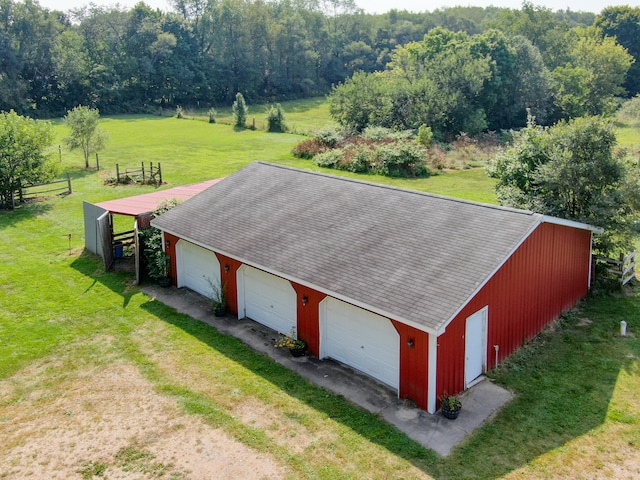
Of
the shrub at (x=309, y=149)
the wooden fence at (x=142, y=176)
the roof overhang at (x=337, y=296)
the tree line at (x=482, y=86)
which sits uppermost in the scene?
the tree line at (x=482, y=86)

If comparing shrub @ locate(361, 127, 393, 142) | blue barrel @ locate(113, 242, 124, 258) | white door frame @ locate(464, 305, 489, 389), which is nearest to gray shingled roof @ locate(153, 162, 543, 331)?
white door frame @ locate(464, 305, 489, 389)

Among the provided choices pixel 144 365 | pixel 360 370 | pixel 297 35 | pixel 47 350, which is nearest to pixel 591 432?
pixel 360 370

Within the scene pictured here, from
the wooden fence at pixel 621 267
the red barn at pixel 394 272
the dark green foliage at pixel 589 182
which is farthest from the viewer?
Result: the wooden fence at pixel 621 267

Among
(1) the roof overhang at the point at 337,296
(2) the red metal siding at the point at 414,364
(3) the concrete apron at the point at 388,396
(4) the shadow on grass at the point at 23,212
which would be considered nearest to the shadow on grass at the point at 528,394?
(3) the concrete apron at the point at 388,396

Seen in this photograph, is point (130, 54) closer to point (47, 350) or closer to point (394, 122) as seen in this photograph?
point (394, 122)

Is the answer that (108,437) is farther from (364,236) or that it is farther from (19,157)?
(19,157)

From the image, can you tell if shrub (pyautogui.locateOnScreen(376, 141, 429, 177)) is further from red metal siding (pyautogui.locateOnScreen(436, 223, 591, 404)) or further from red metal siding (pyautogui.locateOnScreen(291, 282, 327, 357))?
red metal siding (pyautogui.locateOnScreen(291, 282, 327, 357))

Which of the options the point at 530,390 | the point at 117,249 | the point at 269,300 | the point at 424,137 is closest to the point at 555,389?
the point at 530,390

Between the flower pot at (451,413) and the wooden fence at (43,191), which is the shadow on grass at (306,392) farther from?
the wooden fence at (43,191)
